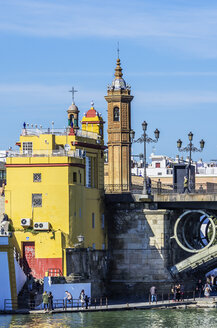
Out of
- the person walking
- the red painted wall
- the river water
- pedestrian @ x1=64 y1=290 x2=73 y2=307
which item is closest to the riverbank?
the person walking

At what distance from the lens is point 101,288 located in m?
89.8

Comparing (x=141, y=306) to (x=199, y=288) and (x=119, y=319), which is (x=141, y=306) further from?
(x=199, y=288)

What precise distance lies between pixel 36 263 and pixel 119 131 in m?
20.7

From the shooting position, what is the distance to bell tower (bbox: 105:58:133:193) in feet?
329

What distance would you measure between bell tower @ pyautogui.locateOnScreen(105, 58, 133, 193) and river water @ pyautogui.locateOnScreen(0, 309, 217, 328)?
2079 cm

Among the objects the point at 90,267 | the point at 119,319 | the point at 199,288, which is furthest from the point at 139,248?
the point at 119,319

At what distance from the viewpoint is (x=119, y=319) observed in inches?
3054

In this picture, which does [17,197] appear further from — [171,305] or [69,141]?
[171,305]

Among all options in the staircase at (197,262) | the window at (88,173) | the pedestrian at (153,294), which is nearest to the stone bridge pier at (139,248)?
the staircase at (197,262)

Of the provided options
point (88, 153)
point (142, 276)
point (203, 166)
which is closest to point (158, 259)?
point (142, 276)

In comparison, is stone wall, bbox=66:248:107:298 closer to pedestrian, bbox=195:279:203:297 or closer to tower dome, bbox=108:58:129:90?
pedestrian, bbox=195:279:203:297

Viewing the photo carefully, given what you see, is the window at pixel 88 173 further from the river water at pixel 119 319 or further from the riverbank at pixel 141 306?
the river water at pixel 119 319

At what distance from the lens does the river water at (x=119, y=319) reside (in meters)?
74.0

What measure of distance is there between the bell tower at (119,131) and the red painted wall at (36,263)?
18.0 meters
